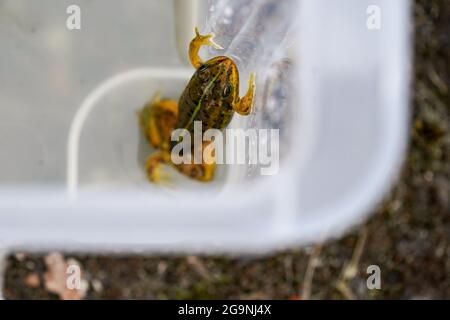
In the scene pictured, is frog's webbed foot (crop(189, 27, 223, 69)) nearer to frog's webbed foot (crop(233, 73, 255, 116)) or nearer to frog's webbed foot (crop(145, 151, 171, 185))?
frog's webbed foot (crop(233, 73, 255, 116))

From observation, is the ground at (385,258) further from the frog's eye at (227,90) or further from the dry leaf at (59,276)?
the frog's eye at (227,90)


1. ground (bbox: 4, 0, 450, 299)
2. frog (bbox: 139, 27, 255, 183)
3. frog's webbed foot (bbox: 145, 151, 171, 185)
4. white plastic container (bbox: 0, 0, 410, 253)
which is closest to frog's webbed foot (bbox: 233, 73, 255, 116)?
frog (bbox: 139, 27, 255, 183)

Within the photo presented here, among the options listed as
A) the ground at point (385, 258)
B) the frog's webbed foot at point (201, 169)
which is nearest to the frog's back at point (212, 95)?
the frog's webbed foot at point (201, 169)

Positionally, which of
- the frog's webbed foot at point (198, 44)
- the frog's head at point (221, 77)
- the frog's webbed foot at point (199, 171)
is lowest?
the frog's webbed foot at point (199, 171)

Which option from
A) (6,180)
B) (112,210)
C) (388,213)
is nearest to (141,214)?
(112,210)

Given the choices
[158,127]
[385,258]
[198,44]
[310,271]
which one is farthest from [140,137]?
[385,258]

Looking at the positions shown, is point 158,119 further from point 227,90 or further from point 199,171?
point 227,90
